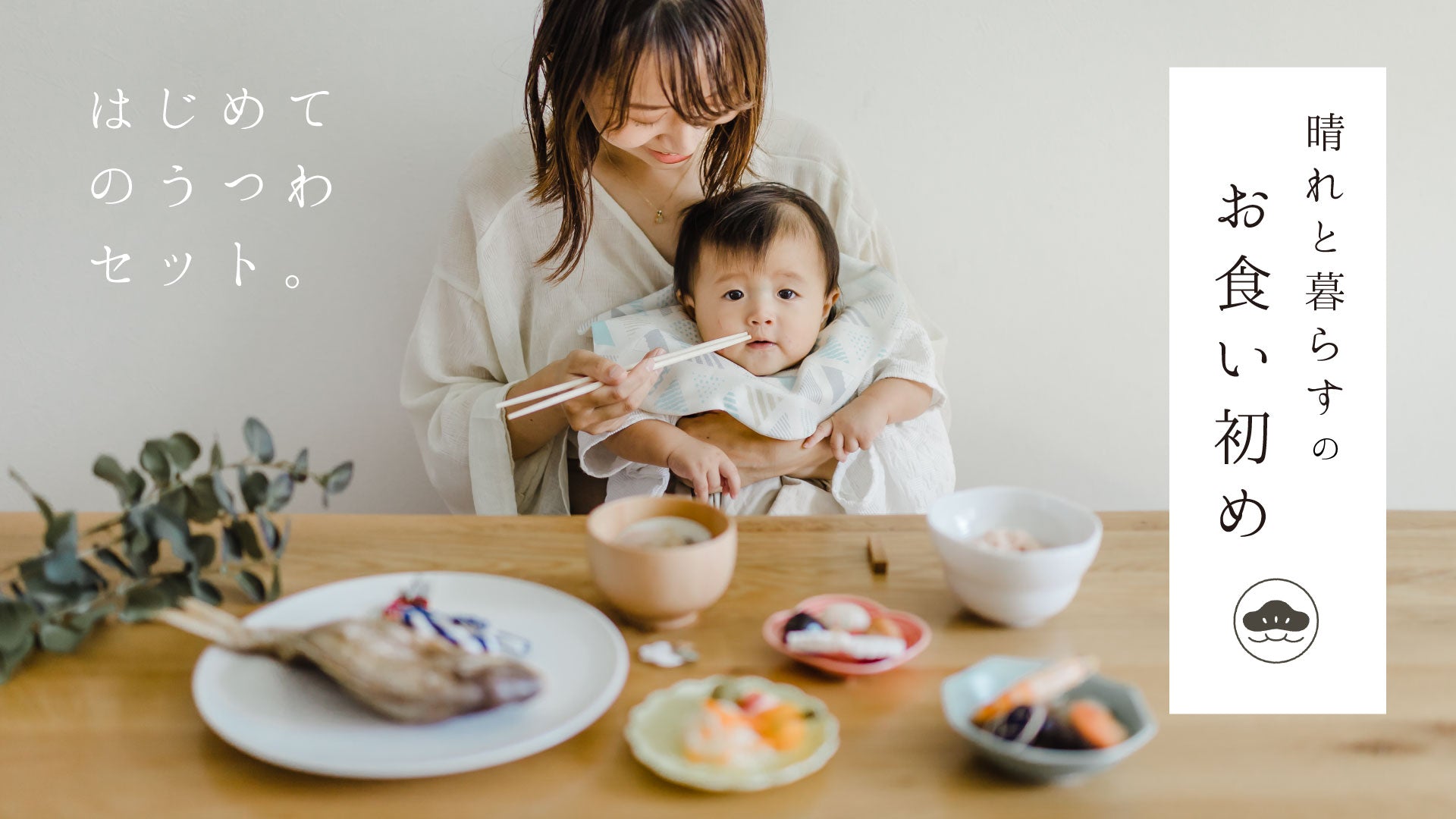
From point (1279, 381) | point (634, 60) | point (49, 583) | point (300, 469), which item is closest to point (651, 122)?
point (634, 60)

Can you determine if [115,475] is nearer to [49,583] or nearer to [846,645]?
[49,583]

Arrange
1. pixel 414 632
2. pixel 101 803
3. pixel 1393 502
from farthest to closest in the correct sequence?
pixel 1393 502, pixel 414 632, pixel 101 803

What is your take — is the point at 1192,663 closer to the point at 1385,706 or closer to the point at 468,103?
the point at 1385,706

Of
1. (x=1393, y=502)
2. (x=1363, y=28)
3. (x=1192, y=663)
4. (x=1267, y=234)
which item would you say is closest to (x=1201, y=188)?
(x=1267, y=234)

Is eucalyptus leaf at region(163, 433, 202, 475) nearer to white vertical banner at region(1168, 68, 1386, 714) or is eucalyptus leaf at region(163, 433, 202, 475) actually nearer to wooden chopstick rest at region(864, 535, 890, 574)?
wooden chopstick rest at region(864, 535, 890, 574)

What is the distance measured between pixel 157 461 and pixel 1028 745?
2.69ft

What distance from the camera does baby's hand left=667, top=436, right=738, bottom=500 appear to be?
57.2 inches

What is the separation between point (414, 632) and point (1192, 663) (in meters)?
0.66

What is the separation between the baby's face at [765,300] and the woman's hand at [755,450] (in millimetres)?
100

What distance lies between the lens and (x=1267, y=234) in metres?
1.91

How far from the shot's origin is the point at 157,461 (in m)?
0.99

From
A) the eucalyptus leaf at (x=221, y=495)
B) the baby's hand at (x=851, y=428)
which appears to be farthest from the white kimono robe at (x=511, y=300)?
the eucalyptus leaf at (x=221, y=495)

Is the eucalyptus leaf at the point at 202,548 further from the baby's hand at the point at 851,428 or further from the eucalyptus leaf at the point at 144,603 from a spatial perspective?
the baby's hand at the point at 851,428

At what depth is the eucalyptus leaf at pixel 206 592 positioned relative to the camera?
0.97 meters
